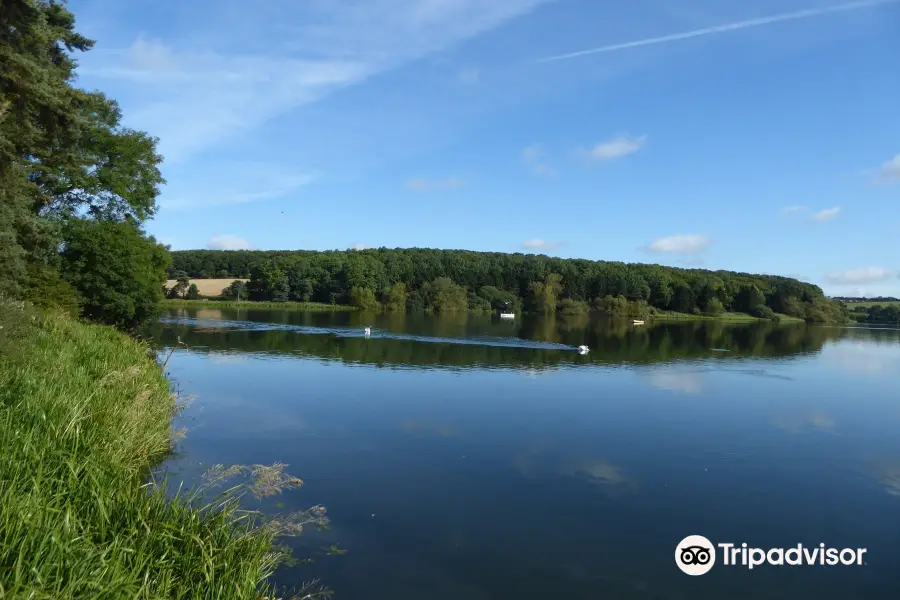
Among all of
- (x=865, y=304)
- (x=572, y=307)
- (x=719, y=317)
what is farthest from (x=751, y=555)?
(x=865, y=304)

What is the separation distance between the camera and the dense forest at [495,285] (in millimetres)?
A: 104250

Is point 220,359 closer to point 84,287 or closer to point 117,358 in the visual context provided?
point 84,287

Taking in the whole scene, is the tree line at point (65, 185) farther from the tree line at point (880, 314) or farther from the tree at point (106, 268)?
the tree line at point (880, 314)

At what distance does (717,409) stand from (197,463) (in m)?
16.1

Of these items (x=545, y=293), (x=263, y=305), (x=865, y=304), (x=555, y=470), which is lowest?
(x=555, y=470)

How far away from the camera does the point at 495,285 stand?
115m

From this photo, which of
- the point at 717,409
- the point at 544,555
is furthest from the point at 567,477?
the point at 717,409

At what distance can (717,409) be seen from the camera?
20641mm

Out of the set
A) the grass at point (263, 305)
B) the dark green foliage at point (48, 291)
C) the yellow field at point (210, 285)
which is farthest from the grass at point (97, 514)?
the yellow field at point (210, 285)

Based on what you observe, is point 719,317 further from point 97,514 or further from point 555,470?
point 97,514

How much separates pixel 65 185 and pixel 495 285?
90.8m

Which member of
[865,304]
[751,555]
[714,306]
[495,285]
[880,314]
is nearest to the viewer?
[751,555]

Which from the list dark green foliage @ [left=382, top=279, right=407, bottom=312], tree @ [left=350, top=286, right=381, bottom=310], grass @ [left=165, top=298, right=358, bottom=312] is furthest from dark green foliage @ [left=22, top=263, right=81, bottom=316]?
dark green foliage @ [left=382, top=279, right=407, bottom=312]

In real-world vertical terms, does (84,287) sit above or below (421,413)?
above
